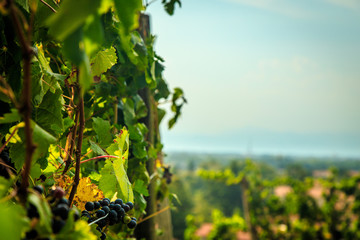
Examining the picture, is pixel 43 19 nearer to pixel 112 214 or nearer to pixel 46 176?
pixel 46 176

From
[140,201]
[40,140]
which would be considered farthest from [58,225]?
[140,201]

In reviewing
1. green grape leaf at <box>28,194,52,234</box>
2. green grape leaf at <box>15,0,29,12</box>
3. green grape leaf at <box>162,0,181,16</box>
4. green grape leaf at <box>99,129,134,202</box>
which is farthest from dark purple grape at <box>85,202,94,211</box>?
green grape leaf at <box>162,0,181,16</box>

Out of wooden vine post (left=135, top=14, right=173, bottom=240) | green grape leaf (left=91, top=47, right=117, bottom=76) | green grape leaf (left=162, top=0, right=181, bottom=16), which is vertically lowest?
wooden vine post (left=135, top=14, right=173, bottom=240)

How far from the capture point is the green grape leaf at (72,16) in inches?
15.4

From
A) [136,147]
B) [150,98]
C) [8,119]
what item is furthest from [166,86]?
[8,119]

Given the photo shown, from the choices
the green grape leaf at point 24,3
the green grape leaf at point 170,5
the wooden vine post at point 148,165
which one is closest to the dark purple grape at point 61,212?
the green grape leaf at point 24,3

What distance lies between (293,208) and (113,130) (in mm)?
13925

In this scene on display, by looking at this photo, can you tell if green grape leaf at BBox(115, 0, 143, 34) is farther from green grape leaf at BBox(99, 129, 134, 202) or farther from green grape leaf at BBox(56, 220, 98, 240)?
green grape leaf at BBox(99, 129, 134, 202)

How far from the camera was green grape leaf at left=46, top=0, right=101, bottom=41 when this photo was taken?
390 millimetres

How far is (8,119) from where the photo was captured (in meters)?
0.55

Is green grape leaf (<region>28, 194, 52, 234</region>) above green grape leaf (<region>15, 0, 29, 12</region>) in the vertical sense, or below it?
below

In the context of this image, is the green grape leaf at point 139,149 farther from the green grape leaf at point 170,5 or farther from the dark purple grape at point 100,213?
the green grape leaf at point 170,5

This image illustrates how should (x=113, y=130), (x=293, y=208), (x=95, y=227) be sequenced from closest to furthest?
(x=95, y=227), (x=113, y=130), (x=293, y=208)

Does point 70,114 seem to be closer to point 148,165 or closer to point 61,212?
point 61,212
